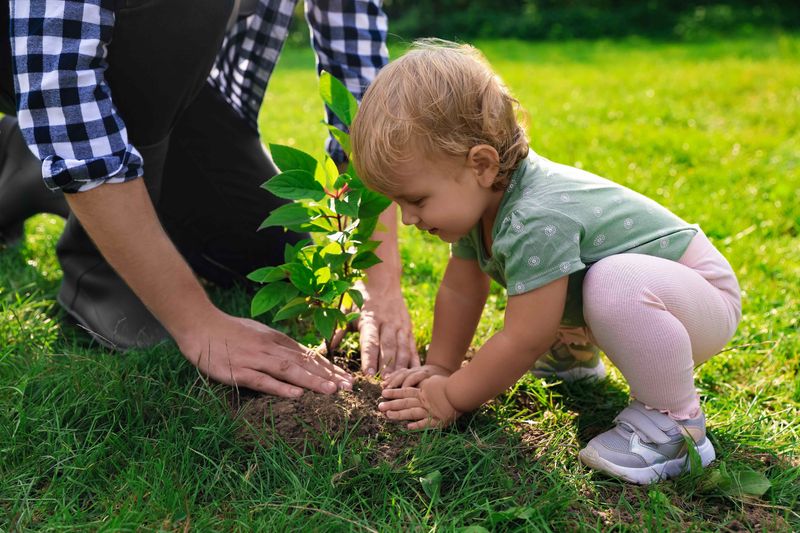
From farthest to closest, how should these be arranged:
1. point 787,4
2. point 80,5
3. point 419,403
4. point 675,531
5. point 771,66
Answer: point 787,4 < point 771,66 < point 419,403 < point 80,5 < point 675,531

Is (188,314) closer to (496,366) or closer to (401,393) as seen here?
(401,393)

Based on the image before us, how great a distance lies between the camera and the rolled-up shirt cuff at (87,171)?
5.72ft

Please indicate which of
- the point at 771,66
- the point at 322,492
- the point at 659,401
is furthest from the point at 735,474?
the point at 771,66

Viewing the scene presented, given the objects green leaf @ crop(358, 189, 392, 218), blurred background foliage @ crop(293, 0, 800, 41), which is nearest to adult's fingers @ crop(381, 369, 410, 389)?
green leaf @ crop(358, 189, 392, 218)

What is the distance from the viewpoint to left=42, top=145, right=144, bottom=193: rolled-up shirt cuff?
5.72 ft

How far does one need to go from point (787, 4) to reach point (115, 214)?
14.0 metres

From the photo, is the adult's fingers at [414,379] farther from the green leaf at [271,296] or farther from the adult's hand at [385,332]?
the green leaf at [271,296]

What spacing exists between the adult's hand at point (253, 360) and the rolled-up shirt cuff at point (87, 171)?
44 cm

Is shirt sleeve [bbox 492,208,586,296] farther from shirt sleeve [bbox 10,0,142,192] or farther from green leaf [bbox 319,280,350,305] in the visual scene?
shirt sleeve [bbox 10,0,142,192]

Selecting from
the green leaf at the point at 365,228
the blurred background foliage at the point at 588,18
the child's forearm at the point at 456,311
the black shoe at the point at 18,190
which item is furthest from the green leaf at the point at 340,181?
the blurred background foliage at the point at 588,18

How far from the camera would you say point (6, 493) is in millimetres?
1651

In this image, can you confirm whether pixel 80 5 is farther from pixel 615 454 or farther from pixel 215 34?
pixel 615 454

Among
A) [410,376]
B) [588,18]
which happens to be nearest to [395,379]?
[410,376]

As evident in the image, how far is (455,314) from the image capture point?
2.06 meters
